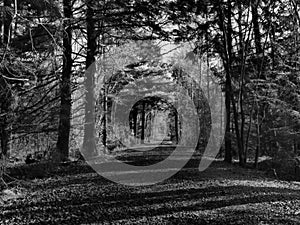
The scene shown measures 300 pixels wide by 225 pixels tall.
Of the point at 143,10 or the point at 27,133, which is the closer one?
the point at 27,133

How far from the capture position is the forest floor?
11.8ft

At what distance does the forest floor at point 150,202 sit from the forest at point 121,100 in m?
0.02

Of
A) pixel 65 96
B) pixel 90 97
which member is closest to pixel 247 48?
pixel 90 97

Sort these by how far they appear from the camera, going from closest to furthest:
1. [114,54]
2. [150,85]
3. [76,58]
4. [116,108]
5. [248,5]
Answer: [248,5] < [76,58] < [114,54] < [116,108] < [150,85]

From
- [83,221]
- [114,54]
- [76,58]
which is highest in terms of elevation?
[114,54]

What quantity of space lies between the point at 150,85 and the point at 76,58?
24.6 feet

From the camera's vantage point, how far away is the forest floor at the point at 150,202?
11.8 ft

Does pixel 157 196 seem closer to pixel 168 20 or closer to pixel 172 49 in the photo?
pixel 168 20

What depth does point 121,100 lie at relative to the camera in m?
14.3

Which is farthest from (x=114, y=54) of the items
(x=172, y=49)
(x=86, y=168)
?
(x=86, y=168)

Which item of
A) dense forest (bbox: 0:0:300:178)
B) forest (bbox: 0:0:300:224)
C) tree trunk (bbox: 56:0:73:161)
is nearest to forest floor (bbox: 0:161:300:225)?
forest (bbox: 0:0:300:224)

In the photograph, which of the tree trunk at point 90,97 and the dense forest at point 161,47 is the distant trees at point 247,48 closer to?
the dense forest at point 161,47

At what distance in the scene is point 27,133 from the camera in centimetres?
598

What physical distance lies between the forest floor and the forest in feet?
0.07
